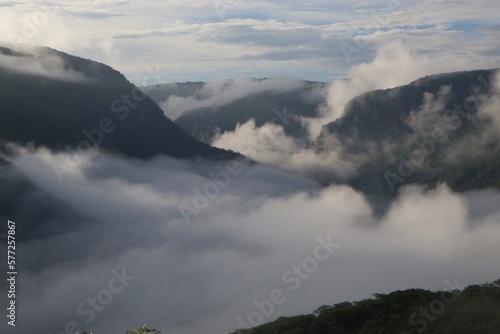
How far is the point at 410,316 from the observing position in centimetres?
12412

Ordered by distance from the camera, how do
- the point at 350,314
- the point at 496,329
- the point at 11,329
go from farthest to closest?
the point at 11,329 → the point at 350,314 → the point at 496,329

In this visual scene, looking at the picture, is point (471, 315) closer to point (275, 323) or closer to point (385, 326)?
point (385, 326)

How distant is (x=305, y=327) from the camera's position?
13450cm

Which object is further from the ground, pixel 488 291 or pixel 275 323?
pixel 275 323

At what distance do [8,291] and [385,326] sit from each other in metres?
132

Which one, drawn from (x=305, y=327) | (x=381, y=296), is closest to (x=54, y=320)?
(x=305, y=327)

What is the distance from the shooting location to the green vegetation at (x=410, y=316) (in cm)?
11039

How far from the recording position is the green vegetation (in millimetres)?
110387

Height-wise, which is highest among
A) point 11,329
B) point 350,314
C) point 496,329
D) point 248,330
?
point 11,329

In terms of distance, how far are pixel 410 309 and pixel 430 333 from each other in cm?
1842

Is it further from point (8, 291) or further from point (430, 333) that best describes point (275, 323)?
point (8, 291)

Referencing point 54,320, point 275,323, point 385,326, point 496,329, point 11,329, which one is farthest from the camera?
point 54,320

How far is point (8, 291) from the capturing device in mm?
189000

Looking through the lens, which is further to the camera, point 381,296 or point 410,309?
point 381,296
